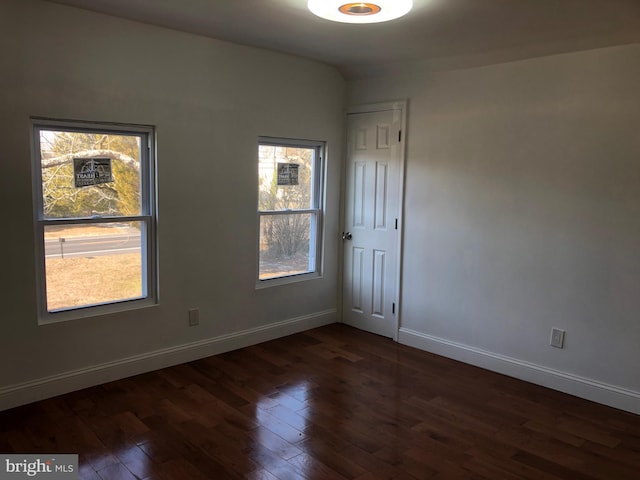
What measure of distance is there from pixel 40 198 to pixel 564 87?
3478 mm

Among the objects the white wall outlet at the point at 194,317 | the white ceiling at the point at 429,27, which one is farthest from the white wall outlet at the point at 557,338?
the white wall outlet at the point at 194,317

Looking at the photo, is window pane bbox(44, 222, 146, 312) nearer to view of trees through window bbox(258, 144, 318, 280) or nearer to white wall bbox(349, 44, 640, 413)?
view of trees through window bbox(258, 144, 318, 280)

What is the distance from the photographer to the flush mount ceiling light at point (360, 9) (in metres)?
2.57

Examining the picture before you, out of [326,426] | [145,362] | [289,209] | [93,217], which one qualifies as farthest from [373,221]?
[93,217]

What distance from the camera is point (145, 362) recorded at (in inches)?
145

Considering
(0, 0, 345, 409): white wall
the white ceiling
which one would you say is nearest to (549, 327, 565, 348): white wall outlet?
the white ceiling

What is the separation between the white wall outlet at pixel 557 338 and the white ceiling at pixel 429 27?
6.24 feet

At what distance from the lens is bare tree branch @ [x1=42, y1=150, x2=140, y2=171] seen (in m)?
3.19

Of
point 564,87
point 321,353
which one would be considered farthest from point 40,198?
point 564,87

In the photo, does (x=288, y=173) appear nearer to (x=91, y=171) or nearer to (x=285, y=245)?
(x=285, y=245)

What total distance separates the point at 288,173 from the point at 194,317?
4.89 ft

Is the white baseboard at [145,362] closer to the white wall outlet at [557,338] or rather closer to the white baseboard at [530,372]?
the white baseboard at [530,372]

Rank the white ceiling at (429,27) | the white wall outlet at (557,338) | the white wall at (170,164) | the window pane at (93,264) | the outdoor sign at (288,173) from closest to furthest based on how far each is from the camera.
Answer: the white ceiling at (429,27), the white wall at (170,164), the window pane at (93,264), the white wall outlet at (557,338), the outdoor sign at (288,173)

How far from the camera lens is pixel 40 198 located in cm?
315
